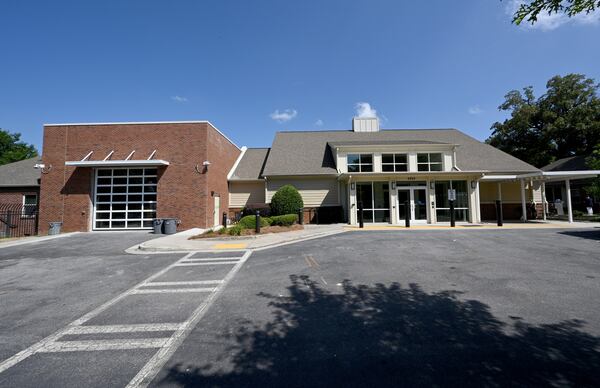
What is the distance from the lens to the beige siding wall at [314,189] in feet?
68.8

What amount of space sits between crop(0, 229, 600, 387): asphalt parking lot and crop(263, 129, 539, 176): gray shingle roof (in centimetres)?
1421

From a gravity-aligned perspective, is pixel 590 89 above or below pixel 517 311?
above

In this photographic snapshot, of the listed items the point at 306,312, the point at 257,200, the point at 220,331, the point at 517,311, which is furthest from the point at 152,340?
the point at 257,200

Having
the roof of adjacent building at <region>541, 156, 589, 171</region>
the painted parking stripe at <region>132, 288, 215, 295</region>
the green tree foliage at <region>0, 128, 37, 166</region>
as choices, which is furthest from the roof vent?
the green tree foliage at <region>0, 128, 37, 166</region>

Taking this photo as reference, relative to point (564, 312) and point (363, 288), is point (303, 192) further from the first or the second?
point (564, 312)

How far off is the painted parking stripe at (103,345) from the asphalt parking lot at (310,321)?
1.1 inches

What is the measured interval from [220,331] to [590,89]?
48976mm

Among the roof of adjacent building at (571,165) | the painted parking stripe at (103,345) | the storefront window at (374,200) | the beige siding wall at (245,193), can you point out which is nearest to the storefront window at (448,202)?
the storefront window at (374,200)

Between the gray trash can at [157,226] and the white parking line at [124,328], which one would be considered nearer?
the white parking line at [124,328]

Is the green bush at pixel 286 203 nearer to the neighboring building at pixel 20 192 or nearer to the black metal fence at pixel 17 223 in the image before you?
the black metal fence at pixel 17 223

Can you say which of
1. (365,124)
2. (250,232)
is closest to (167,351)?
(250,232)

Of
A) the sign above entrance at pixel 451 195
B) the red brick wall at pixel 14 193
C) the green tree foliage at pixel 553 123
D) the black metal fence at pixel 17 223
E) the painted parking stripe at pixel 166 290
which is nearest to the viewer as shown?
the painted parking stripe at pixel 166 290

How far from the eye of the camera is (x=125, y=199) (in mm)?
17531

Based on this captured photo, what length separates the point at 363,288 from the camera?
560cm
